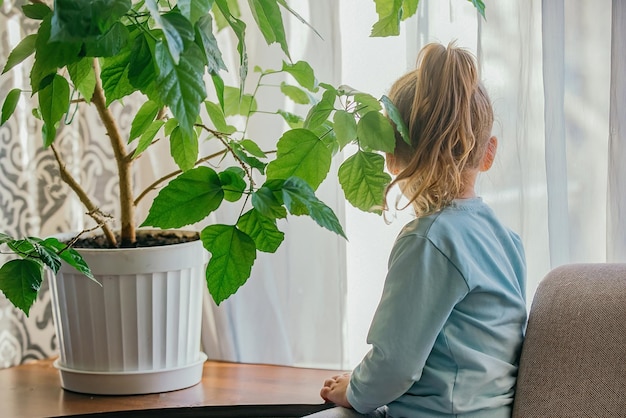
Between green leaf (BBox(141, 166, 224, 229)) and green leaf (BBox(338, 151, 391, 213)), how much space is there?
247 mm

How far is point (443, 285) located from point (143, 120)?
53 cm

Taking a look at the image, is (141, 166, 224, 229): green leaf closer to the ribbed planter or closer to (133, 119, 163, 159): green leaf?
(133, 119, 163, 159): green leaf

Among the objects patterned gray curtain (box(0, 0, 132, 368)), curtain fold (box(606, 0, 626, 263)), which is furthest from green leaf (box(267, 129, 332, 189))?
patterned gray curtain (box(0, 0, 132, 368))

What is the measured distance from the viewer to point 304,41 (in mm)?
1897

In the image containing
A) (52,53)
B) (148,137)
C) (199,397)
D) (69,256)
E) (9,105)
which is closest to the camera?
(52,53)

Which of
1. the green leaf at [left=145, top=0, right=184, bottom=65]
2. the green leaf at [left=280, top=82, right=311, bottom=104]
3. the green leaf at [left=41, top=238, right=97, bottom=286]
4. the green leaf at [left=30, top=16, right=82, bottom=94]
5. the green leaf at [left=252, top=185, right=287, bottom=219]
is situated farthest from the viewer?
the green leaf at [left=280, top=82, right=311, bottom=104]

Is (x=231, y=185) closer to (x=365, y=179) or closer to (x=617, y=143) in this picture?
(x=365, y=179)

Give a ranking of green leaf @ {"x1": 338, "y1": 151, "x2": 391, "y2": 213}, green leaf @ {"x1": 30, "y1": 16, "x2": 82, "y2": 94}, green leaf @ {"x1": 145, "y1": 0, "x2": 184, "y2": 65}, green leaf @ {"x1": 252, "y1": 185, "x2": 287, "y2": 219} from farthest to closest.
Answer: green leaf @ {"x1": 338, "y1": 151, "x2": 391, "y2": 213}, green leaf @ {"x1": 252, "y1": 185, "x2": 287, "y2": 219}, green leaf @ {"x1": 30, "y1": 16, "x2": 82, "y2": 94}, green leaf @ {"x1": 145, "y1": 0, "x2": 184, "y2": 65}

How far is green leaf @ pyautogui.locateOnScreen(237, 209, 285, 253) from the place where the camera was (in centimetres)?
98

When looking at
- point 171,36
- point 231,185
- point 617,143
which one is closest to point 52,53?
point 171,36

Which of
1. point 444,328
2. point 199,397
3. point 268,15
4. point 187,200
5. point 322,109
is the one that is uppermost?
point 268,15

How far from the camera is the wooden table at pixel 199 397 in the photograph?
158 centimetres

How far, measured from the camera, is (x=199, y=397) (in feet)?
5.47

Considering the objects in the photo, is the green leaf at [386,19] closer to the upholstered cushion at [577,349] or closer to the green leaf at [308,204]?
the green leaf at [308,204]
